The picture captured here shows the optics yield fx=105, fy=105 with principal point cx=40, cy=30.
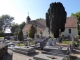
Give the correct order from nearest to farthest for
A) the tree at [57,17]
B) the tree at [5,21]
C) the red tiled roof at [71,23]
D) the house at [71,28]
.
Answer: the tree at [57,17], the house at [71,28], the red tiled roof at [71,23], the tree at [5,21]

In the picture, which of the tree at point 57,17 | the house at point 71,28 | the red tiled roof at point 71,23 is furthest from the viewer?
the red tiled roof at point 71,23

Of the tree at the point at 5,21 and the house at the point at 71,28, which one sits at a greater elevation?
the tree at the point at 5,21

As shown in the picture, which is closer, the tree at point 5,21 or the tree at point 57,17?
the tree at point 57,17

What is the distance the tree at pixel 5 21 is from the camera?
56.8 metres

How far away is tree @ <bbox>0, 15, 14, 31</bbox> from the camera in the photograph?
186 feet

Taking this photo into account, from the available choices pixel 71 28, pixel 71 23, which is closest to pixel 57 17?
pixel 71 28

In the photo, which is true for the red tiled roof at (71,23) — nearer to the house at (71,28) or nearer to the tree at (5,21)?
the house at (71,28)

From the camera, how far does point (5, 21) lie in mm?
58438

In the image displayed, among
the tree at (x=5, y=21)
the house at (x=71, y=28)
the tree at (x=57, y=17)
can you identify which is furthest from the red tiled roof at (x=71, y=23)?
the tree at (x=5, y=21)

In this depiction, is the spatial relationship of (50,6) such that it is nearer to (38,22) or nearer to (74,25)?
(74,25)

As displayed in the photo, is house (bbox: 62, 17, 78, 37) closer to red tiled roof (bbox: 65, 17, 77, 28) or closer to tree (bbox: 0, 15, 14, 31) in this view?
red tiled roof (bbox: 65, 17, 77, 28)

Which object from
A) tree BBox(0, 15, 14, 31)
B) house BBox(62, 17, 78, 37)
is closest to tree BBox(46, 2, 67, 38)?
house BBox(62, 17, 78, 37)

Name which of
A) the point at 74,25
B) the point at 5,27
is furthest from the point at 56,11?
the point at 5,27

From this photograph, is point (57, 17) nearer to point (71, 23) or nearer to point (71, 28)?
point (71, 28)
